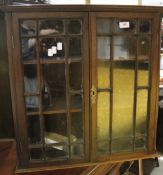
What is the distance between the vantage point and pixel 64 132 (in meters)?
1.50

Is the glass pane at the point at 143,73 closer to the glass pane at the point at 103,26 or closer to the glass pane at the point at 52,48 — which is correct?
the glass pane at the point at 103,26

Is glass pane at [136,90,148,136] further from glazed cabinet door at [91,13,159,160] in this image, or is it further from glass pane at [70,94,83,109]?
glass pane at [70,94,83,109]

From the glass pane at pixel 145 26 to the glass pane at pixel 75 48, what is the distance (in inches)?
13.8

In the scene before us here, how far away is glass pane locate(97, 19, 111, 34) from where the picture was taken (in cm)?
136

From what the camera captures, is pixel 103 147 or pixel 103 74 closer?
pixel 103 74

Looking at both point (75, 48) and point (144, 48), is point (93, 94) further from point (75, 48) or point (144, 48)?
point (144, 48)

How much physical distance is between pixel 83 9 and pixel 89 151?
80 centimetres

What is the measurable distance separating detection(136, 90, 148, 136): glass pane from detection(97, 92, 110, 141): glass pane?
191 millimetres

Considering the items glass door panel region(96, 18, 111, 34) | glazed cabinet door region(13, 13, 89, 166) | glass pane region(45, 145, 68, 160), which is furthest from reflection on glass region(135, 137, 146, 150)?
glass door panel region(96, 18, 111, 34)

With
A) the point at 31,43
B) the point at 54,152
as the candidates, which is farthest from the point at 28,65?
the point at 54,152

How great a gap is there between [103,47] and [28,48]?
1.31ft

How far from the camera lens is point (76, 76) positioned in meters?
1.42

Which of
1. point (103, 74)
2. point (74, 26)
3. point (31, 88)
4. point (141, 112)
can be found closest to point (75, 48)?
point (74, 26)

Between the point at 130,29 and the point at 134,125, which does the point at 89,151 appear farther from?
the point at 130,29
